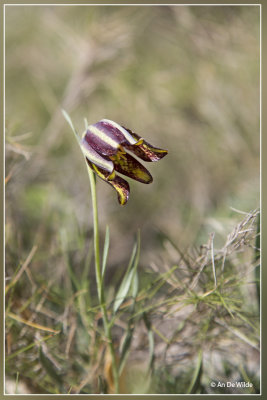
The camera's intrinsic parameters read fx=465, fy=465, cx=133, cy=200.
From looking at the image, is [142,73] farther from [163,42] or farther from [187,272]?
[187,272]

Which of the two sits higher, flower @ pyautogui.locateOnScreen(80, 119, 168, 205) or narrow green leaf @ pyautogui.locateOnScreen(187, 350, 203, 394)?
flower @ pyautogui.locateOnScreen(80, 119, 168, 205)

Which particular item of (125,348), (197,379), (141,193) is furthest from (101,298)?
(141,193)

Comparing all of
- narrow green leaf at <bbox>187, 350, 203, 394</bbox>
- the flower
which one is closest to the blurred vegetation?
narrow green leaf at <bbox>187, 350, 203, 394</bbox>

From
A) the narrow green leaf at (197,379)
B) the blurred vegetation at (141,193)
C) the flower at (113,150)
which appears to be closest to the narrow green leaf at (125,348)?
the blurred vegetation at (141,193)

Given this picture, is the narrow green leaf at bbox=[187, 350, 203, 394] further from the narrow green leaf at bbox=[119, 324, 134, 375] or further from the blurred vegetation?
the narrow green leaf at bbox=[119, 324, 134, 375]

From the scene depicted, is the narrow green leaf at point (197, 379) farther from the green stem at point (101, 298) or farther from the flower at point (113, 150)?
the flower at point (113, 150)
